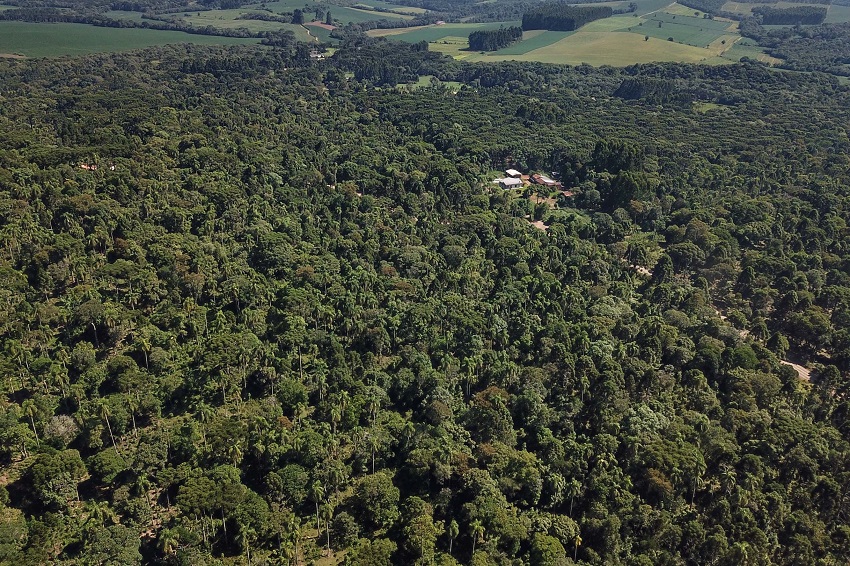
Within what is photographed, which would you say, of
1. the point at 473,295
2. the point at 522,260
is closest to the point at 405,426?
the point at 473,295

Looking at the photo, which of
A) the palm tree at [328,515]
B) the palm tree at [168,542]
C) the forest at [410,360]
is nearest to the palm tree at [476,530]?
the forest at [410,360]

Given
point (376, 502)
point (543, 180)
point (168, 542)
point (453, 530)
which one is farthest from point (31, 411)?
point (543, 180)

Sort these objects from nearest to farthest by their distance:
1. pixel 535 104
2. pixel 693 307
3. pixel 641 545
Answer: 1. pixel 641 545
2. pixel 693 307
3. pixel 535 104

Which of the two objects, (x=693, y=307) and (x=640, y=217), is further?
(x=640, y=217)

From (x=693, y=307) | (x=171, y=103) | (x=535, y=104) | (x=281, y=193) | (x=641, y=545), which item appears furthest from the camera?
(x=535, y=104)

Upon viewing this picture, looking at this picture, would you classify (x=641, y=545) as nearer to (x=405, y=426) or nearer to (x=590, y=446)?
(x=590, y=446)

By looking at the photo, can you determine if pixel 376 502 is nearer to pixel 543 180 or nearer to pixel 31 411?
pixel 31 411

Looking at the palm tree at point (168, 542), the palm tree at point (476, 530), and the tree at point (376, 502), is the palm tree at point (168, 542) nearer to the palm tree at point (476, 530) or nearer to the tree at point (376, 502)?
the tree at point (376, 502)
